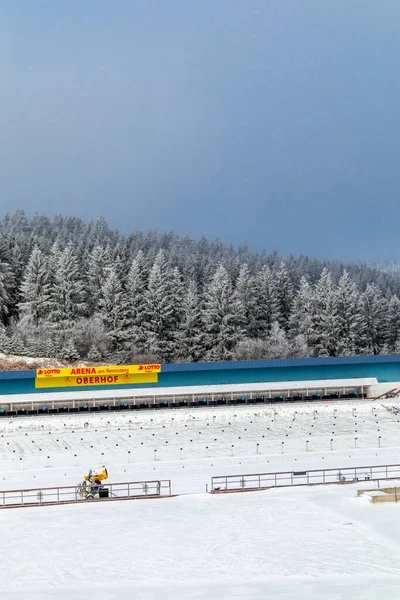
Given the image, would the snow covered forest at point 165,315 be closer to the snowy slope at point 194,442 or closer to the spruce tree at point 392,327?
the spruce tree at point 392,327

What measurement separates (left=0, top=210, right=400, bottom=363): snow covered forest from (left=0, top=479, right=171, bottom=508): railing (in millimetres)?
51423

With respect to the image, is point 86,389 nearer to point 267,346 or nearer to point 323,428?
point 323,428

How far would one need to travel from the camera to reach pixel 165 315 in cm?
9150

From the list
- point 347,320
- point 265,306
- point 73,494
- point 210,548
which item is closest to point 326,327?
point 347,320

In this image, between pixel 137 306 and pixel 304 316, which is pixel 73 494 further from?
pixel 304 316

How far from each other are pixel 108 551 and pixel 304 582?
21.1 ft

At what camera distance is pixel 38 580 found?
19.5 metres

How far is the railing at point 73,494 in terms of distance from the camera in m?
28.8

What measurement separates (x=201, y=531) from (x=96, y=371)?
142 feet

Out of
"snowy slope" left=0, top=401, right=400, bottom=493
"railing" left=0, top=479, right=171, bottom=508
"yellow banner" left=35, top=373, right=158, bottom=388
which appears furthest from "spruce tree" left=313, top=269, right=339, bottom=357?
"railing" left=0, top=479, right=171, bottom=508

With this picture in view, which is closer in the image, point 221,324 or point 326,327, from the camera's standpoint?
point 221,324

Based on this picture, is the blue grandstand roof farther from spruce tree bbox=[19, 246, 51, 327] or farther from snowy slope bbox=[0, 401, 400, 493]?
spruce tree bbox=[19, 246, 51, 327]

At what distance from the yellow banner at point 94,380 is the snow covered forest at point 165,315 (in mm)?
16150

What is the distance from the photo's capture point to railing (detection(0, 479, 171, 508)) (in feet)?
94.5
